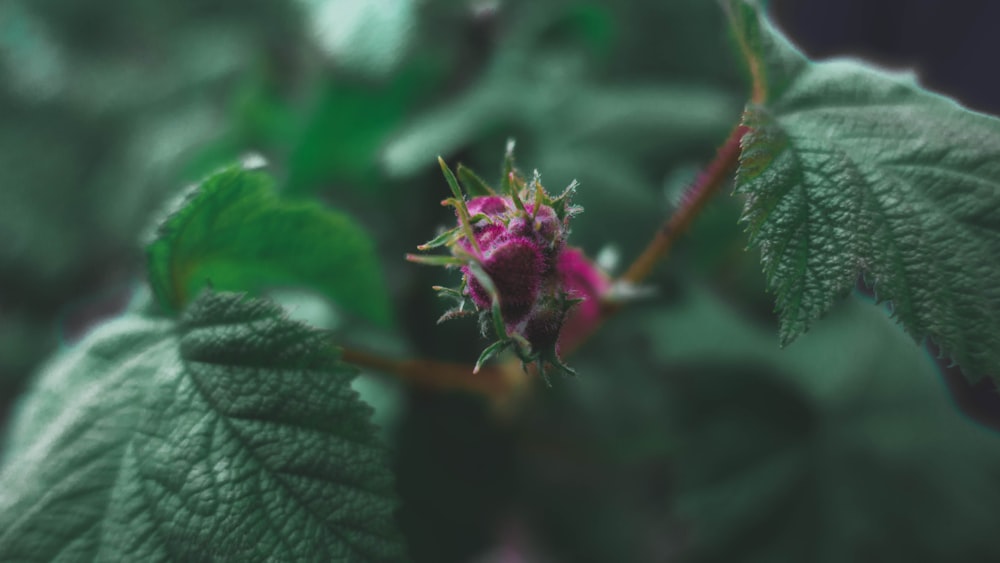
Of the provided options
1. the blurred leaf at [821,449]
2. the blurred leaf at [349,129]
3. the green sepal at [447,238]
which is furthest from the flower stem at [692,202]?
the blurred leaf at [349,129]

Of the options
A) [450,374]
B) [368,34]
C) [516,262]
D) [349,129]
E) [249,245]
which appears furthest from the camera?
[349,129]

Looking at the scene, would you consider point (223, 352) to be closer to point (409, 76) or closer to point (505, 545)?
point (409, 76)

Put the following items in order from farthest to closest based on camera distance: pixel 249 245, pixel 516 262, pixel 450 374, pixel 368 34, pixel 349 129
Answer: pixel 349 129 < pixel 368 34 < pixel 450 374 < pixel 249 245 < pixel 516 262

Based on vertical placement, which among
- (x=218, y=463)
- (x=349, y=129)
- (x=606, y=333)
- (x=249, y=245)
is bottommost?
(x=218, y=463)

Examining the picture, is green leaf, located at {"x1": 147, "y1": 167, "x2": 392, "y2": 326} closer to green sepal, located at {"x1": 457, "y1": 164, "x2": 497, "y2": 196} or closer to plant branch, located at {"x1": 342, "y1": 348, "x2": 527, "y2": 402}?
plant branch, located at {"x1": 342, "y1": 348, "x2": 527, "y2": 402}

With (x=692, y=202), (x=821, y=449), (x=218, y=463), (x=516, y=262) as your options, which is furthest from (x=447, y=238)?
(x=821, y=449)

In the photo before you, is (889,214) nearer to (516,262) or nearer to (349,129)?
(516,262)
